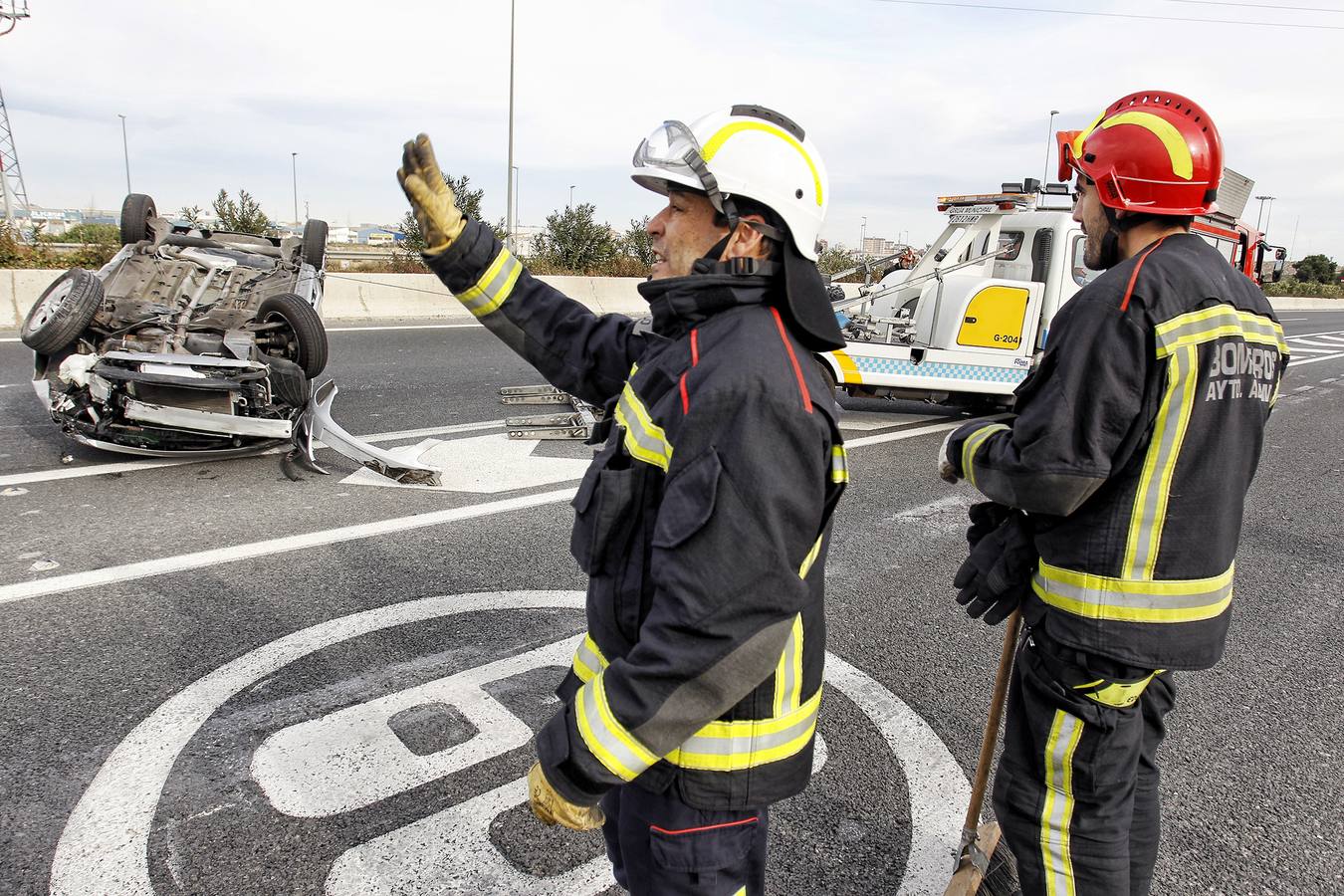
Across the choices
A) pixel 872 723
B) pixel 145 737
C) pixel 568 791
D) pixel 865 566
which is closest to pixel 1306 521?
pixel 865 566

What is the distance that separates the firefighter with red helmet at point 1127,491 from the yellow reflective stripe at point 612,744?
117 centimetres

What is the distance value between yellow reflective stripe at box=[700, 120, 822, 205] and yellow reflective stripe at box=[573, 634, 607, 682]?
103cm

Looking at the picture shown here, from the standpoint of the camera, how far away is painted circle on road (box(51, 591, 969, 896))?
2389mm

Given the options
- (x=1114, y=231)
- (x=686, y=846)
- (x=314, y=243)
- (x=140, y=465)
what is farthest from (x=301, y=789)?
(x=314, y=243)

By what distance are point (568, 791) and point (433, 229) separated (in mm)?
1314

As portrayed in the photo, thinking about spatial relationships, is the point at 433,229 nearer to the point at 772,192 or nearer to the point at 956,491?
the point at 772,192

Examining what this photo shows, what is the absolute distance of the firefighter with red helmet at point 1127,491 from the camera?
2.00 m

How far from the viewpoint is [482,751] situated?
9.78 ft

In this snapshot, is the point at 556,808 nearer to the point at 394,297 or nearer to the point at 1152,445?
the point at 1152,445

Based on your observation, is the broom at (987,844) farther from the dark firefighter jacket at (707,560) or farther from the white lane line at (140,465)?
the white lane line at (140,465)

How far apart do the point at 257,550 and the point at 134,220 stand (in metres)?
4.10

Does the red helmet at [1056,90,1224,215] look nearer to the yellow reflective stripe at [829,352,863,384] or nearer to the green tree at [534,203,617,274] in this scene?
the yellow reflective stripe at [829,352,863,384]

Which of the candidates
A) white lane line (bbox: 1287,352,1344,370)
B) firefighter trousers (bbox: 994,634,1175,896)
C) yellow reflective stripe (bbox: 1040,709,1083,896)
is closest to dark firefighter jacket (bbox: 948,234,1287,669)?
firefighter trousers (bbox: 994,634,1175,896)

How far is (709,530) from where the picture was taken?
1440mm
